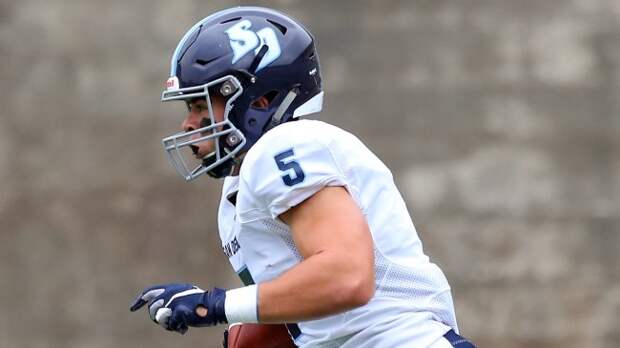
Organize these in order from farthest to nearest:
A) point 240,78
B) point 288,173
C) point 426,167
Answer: point 426,167 → point 240,78 → point 288,173

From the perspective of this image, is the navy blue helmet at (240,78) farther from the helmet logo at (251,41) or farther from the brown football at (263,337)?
the brown football at (263,337)

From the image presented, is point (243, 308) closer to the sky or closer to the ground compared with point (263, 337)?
closer to the sky

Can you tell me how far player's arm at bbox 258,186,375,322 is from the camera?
7.24ft

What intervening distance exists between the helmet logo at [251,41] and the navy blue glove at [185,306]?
22.7 inches

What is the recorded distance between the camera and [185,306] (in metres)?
2.32

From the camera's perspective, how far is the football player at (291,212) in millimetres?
2246

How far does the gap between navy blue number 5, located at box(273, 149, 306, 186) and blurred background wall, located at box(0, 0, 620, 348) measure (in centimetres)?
398

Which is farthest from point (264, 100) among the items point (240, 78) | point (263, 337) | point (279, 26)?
point (263, 337)

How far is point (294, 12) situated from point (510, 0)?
3.98 ft

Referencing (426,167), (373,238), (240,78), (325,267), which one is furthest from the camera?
(426,167)

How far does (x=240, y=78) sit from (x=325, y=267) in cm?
63

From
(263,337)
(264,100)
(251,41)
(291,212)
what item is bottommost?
(263,337)

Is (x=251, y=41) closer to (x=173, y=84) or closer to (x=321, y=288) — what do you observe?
(x=173, y=84)

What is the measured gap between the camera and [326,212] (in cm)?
226
